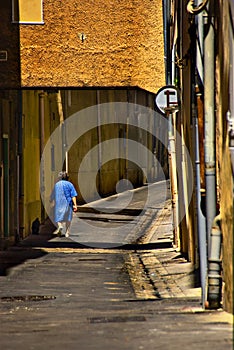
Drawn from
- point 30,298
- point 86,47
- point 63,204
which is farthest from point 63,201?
point 30,298

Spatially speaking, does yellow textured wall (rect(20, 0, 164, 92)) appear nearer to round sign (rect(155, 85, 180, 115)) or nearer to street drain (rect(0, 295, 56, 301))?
round sign (rect(155, 85, 180, 115))

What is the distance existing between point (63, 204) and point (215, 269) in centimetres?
1340

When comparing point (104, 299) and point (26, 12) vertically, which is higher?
point (26, 12)

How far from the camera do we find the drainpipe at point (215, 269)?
33.1 ft

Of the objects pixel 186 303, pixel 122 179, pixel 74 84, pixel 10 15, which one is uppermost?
pixel 10 15

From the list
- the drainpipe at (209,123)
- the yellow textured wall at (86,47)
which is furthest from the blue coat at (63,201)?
the drainpipe at (209,123)

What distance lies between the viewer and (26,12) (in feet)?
64.3

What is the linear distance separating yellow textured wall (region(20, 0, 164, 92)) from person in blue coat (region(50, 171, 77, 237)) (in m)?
4.43

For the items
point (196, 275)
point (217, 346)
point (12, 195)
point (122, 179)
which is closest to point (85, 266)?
point (196, 275)

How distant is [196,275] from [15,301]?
3.27 meters

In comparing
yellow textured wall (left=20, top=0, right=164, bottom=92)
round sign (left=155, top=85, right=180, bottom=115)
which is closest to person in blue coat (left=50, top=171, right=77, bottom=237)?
yellow textured wall (left=20, top=0, right=164, bottom=92)

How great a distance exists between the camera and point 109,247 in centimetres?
2108

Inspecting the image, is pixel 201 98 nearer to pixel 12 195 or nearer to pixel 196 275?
pixel 196 275

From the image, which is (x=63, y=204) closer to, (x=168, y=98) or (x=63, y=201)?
(x=63, y=201)
